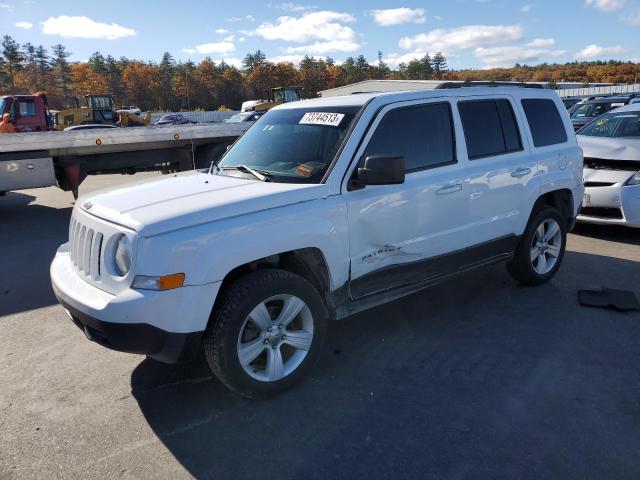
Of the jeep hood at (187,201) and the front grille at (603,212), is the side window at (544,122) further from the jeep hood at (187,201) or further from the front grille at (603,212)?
the jeep hood at (187,201)

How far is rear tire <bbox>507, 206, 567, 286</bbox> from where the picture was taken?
5020 mm

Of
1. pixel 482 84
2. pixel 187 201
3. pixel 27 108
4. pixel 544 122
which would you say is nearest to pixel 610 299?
pixel 544 122

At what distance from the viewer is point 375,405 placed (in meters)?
3.22

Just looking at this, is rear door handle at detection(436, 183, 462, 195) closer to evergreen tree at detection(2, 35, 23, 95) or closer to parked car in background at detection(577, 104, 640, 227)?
parked car in background at detection(577, 104, 640, 227)

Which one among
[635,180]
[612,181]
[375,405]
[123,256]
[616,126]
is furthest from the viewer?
[616,126]

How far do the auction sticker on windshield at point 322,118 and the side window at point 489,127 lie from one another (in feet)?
3.81

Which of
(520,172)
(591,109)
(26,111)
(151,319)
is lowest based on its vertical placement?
(151,319)

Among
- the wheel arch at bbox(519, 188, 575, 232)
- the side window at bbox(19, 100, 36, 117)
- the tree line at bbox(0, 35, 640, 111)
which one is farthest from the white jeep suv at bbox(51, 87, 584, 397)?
the tree line at bbox(0, 35, 640, 111)

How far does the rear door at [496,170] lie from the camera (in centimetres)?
437

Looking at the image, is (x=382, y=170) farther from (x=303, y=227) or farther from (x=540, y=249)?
(x=540, y=249)

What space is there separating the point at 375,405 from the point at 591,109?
17.5 m

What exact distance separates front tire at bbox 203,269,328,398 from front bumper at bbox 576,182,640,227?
5076 mm

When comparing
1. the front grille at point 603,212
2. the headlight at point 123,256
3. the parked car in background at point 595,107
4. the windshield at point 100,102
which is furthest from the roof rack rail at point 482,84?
the windshield at point 100,102

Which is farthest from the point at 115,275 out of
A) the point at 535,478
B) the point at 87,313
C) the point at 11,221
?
the point at 11,221
